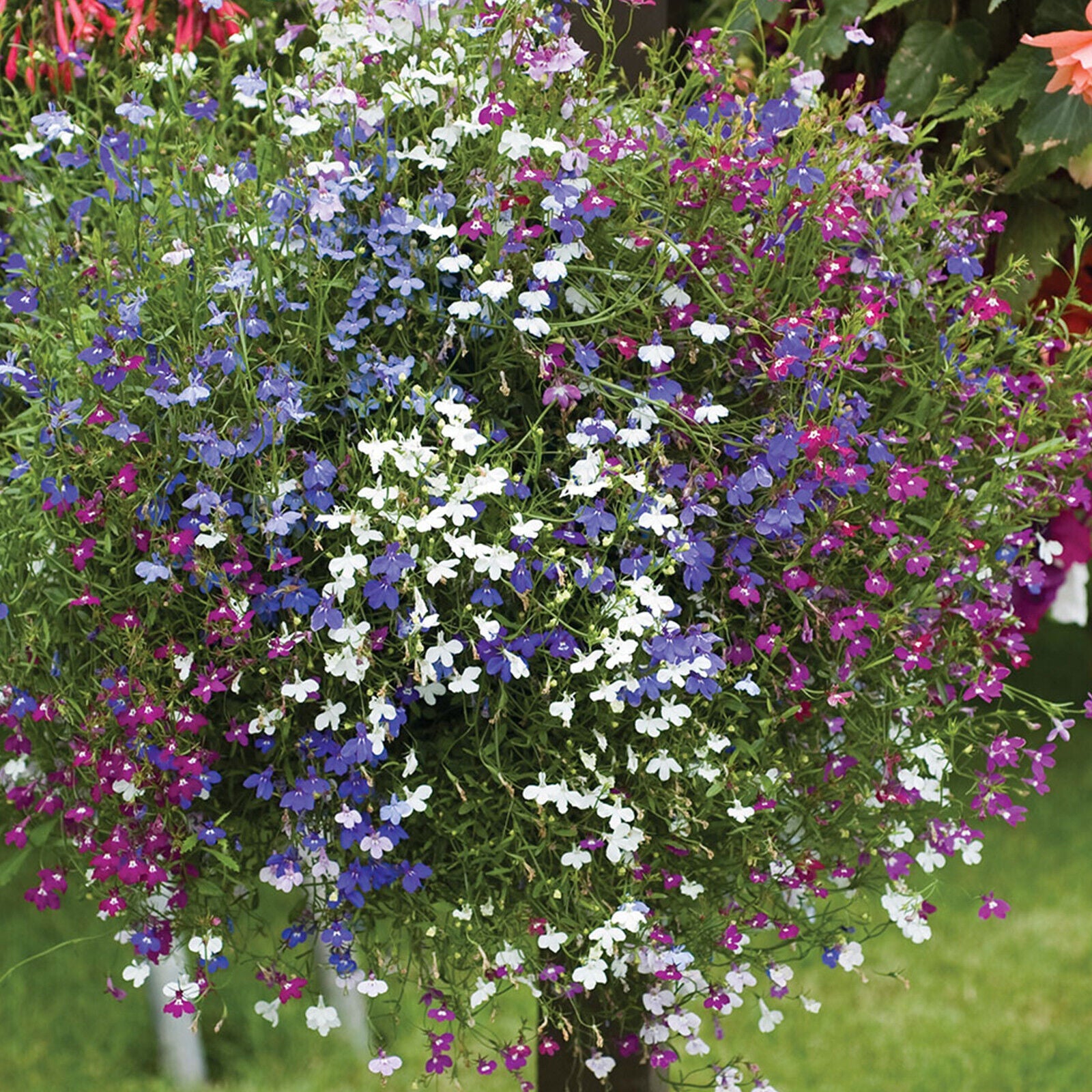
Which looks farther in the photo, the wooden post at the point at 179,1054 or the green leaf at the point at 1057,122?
the wooden post at the point at 179,1054

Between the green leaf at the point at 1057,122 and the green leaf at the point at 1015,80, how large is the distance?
0.05ft

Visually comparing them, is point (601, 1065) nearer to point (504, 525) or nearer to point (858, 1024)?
point (504, 525)

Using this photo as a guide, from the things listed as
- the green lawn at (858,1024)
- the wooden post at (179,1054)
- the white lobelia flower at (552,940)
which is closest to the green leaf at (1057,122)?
the white lobelia flower at (552,940)

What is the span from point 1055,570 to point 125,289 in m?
1.16

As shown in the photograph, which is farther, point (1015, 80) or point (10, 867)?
point (1015, 80)

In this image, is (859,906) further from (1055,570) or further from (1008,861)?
(1008,861)

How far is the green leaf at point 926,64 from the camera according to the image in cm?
136

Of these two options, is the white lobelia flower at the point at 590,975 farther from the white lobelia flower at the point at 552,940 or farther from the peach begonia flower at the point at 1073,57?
the peach begonia flower at the point at 1073,57

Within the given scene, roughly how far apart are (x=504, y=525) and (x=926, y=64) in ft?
2.42

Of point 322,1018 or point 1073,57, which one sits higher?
point 1073,57

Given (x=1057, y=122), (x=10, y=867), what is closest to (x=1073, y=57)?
(x=1057, y=122)

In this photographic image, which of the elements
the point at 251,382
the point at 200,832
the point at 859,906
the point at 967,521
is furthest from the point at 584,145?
the point at 859,906

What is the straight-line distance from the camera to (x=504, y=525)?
38.8 inches

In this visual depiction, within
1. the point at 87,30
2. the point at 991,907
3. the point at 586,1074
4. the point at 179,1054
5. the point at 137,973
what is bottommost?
the point at 179,1054
